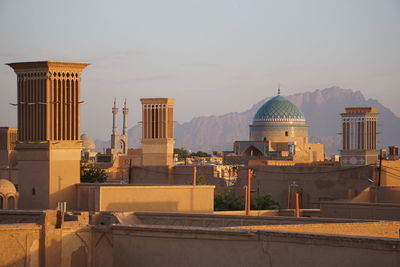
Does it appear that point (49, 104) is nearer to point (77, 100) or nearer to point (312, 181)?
point (77, 100)

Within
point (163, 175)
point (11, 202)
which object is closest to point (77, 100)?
point (11, 202)

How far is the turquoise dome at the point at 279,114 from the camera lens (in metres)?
66.1

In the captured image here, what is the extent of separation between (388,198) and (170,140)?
12387 mm

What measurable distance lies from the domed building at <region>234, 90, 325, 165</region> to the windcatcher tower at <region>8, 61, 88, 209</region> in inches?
1453

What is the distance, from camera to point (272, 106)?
6738 cm

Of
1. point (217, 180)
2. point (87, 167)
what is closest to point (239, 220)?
point (217, 180)

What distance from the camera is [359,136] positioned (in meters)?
38.5

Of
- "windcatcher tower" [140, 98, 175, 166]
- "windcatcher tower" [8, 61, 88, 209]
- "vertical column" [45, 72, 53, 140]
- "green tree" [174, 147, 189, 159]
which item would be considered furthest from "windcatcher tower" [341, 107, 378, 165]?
"green tree" [174, 147, 189, 159]

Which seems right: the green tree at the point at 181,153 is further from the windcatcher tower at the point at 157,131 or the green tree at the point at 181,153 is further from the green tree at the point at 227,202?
the green tree at the point at 227,202

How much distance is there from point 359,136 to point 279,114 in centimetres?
2771

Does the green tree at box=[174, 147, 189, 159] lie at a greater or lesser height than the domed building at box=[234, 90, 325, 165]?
lesser

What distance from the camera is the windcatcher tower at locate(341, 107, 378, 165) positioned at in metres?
38.0

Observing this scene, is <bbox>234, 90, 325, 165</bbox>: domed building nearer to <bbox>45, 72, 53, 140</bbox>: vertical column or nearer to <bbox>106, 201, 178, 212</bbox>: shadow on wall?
<bbox>45, 72, 53, 140</bbox>: vertical column

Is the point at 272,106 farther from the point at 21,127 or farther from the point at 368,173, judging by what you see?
the point at 21,127
